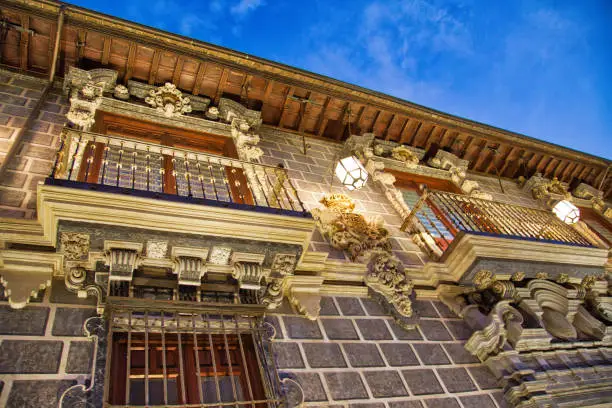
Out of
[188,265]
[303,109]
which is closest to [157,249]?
[188,265]

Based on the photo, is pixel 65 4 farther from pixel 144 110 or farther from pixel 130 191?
pixel 130 191

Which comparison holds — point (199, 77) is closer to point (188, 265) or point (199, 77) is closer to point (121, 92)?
point (121, 92)

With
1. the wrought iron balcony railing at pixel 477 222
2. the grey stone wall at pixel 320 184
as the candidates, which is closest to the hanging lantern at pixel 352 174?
the grey stone wall at pixel 320 184

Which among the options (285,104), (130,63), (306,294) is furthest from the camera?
(285,104)

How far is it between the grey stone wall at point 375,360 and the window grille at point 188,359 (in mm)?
287

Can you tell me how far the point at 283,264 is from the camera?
16.2 ft

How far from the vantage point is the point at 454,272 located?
6.21 metres

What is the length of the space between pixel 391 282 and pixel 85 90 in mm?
5476

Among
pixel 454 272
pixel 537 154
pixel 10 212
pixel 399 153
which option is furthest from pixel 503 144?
pixel 10 212

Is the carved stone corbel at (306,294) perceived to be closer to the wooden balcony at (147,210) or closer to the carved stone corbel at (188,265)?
the wooden balcony at (147,210)

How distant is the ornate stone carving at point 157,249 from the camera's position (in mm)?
4426

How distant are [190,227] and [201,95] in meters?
4.43

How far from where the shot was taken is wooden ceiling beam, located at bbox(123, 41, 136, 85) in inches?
291

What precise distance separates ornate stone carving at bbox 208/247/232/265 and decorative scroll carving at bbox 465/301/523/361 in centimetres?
323
